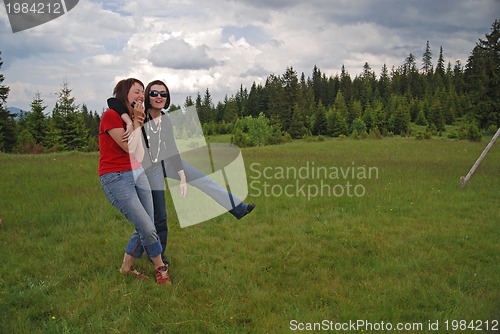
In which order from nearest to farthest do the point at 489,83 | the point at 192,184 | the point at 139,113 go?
1. the point at 139,113
2. the point at 192,184
3. the point at 489,83

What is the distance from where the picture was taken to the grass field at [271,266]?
3977mm

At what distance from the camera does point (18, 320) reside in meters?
3.88

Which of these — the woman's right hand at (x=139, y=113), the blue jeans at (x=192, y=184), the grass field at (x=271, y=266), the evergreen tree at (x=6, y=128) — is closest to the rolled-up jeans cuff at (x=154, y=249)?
the grass field at (x=271, y=266)

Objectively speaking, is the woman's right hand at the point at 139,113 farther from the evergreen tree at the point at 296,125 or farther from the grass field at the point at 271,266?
the evergreen tree at the point at 296,125

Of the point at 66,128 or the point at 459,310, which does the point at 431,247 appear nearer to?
the point at 459,310

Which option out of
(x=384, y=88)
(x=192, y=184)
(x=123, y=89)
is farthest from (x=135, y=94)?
(x=384, y=88)

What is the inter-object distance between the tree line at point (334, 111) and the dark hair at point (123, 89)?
1385 inches

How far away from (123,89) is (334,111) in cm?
6248

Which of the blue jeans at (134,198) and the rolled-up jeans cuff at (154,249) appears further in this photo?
the rolled-up jeans cuff at (154,249)

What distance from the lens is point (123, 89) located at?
4297 mm

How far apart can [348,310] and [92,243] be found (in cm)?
434

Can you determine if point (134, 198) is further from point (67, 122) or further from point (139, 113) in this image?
point (67, 122)

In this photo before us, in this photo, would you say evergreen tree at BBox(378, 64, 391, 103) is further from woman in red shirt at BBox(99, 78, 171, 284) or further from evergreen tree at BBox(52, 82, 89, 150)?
woman in red shirt at BBox(99, 78, 171, 284)

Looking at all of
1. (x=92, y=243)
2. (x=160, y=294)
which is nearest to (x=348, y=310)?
(x=160, y=294)
